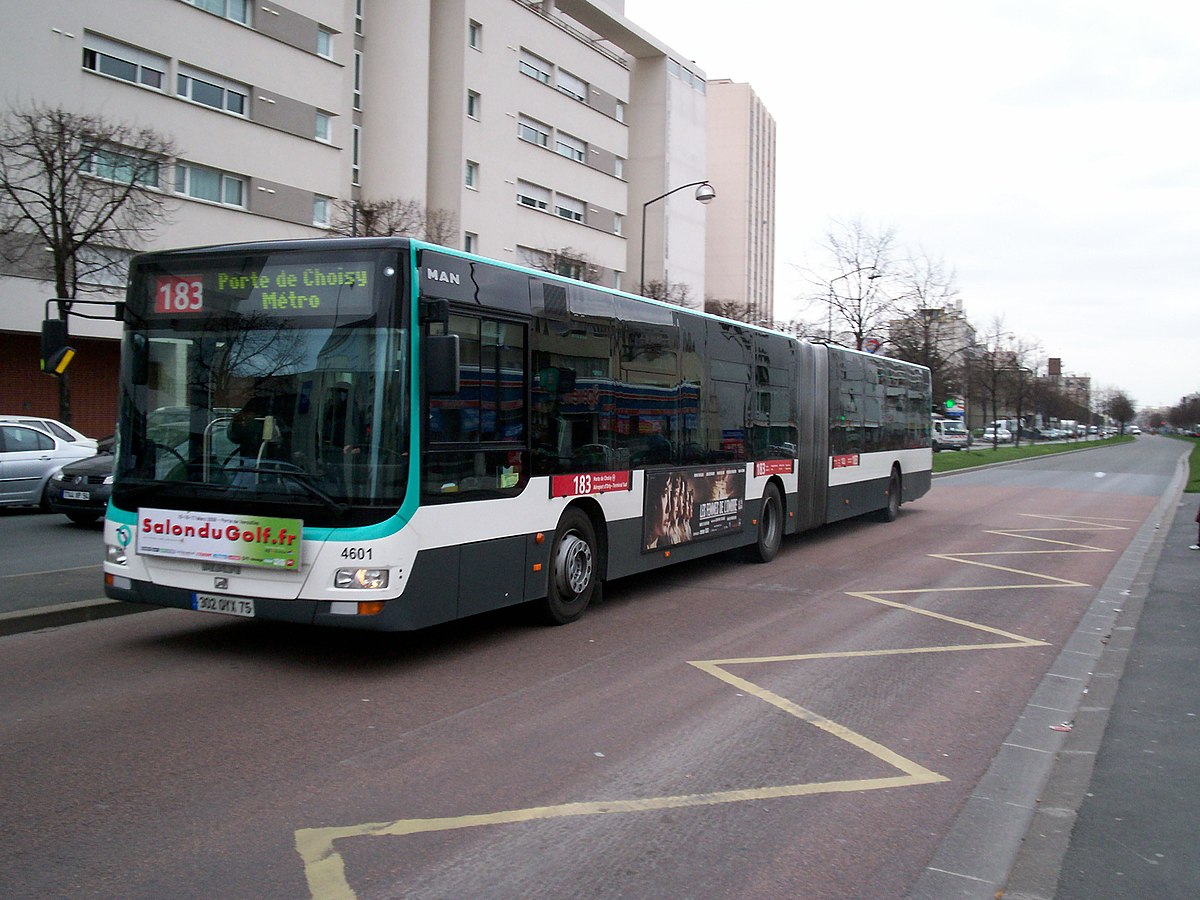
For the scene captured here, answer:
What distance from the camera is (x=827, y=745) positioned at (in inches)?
231

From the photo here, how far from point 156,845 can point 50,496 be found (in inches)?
512

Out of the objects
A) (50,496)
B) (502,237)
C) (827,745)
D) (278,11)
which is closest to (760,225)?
(502,237)

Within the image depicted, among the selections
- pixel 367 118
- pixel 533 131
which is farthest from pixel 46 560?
pixel 533 131

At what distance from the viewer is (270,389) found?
23.2 ft

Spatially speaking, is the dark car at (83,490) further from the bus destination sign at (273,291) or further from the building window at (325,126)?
the building window at (325,126)

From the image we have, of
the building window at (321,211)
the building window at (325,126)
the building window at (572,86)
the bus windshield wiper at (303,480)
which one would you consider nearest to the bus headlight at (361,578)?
the bus windshield wiper at (303,480)

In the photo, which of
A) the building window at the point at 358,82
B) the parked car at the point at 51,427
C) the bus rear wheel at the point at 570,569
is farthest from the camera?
the building window at the point at 358,82

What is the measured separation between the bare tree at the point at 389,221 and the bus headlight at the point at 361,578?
56.6ft

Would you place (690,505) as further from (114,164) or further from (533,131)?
(533,131)

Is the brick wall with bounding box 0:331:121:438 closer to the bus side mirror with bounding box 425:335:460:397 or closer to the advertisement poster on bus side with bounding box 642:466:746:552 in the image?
the advertisement poster on bus side with bounding box 642:466:746:552

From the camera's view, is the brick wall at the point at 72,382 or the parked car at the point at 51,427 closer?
the parked car at the point at 51,427

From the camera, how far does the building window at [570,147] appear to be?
44406 millimetres

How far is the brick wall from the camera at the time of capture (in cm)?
2588

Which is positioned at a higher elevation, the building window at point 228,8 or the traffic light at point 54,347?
the building window at point 228,8
